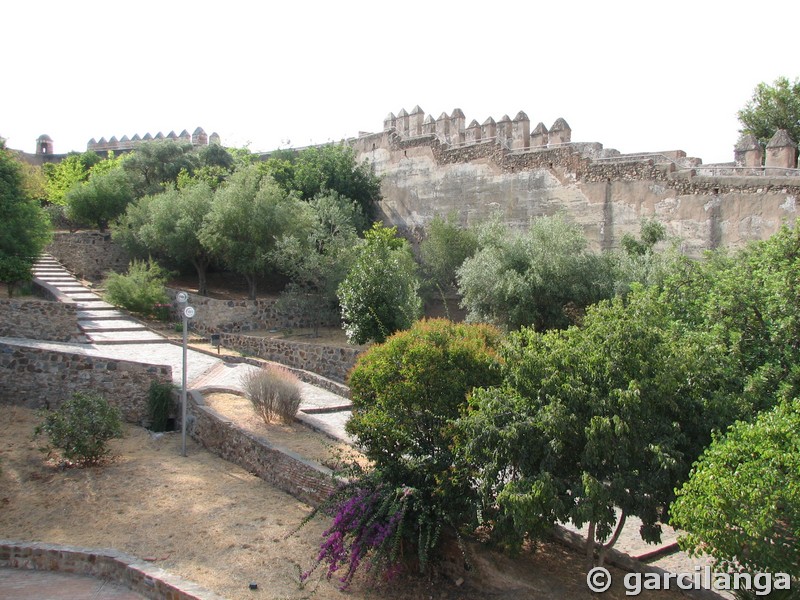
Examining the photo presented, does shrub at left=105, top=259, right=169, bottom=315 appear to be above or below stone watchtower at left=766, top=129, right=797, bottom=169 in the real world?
below

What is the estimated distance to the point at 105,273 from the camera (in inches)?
1042

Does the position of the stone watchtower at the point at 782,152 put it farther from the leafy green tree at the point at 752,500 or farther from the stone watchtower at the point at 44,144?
the stone watchtower at the point at 44,144

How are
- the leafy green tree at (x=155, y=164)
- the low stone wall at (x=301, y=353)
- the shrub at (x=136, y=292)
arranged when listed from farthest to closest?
1. the leafy green tree at (x=155, y=164)
2. the shrub at (x=136, y=292)
3. the low stone wall at (x=301, y=353)

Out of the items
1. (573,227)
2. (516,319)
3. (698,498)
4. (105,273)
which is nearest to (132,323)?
(105,273)

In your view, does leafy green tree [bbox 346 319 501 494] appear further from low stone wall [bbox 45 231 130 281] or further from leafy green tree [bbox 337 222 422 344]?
low stone wall [bbox 45 231 130 281]

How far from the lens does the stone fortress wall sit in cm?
1850

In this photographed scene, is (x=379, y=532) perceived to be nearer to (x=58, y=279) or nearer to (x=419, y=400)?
(x=419, y=400)

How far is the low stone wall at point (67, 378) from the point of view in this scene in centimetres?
1562

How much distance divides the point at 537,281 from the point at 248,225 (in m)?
9.64

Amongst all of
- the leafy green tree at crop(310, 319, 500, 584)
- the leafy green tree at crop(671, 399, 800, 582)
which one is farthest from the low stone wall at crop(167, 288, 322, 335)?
the leafy green tree at crop(671, 399, 800, 582)

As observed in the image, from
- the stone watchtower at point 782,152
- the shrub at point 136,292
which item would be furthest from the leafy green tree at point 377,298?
the stone watchtower at point 782,152

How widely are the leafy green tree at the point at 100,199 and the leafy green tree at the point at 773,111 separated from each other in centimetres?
2544

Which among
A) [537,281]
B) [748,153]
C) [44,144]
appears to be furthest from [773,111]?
[44,144]

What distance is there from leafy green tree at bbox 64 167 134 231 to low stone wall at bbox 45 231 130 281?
1877 mm
